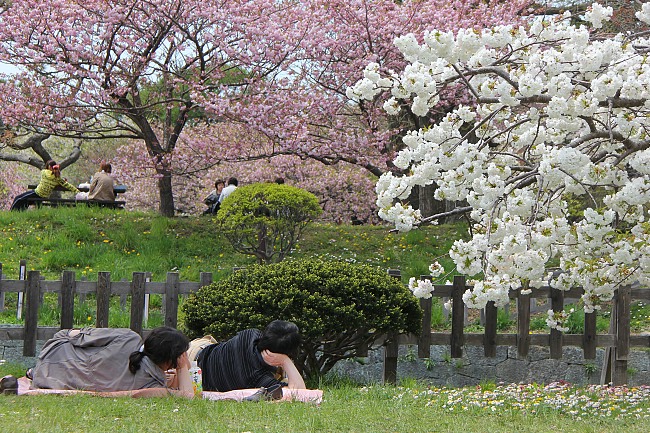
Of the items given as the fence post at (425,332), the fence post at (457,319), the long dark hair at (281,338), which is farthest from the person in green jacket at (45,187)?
the long dark hair at (281,338)

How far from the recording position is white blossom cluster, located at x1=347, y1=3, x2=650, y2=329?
18.6 ft

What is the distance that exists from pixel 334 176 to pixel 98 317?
46.7 ft

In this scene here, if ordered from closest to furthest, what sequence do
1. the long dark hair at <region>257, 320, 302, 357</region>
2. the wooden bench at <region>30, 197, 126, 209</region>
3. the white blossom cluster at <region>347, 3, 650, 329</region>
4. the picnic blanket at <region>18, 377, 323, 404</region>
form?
the white blossom cluster at <region>347, 3, 650, 329</region>
the picnic blanket at <region>18, 377, 323, 404</region>
the long dark hair at <region>257, 320, 302, 357</region>
the wooden bench at <region>30, 197, 126, 209</region>

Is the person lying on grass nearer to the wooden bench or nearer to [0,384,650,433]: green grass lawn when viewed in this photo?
[0,384,650,433]: green grass lawn

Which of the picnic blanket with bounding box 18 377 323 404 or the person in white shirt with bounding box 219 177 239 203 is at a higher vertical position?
the person in white shirt with bounding box 219 177 239 203

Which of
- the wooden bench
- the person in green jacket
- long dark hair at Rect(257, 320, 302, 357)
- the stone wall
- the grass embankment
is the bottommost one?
the stone wall

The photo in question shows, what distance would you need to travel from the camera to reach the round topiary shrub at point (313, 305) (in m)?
7.15

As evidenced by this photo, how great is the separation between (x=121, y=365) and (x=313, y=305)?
5.87 ft

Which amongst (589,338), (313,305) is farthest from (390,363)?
(589,338)

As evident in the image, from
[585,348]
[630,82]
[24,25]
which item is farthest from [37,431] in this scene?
[24,25]

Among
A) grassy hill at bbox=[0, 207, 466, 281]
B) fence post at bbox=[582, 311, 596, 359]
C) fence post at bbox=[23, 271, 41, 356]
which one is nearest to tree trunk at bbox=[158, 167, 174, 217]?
grassy hill at bbox=[0, 207, 466, 281]

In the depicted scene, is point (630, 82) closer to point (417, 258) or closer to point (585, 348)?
point (585, 348)

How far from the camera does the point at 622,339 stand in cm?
869

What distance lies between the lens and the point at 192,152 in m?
15.1
